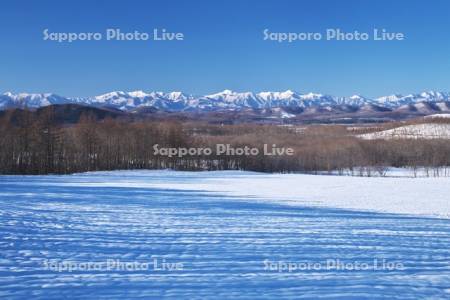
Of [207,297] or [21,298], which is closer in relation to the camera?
[21,298]

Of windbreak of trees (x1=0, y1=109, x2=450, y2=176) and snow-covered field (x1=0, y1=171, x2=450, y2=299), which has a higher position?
windbreak of trees (x1=0, y1=109, x2=450, y2=176)

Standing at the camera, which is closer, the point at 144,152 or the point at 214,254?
the point at 214,254

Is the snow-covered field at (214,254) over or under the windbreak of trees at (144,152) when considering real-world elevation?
under

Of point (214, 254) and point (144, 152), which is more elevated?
point (144, 152)

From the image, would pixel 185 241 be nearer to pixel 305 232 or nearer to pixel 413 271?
pixel 305 232

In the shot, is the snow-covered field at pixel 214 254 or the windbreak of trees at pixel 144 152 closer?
the snow-covered field at pixel 214 254

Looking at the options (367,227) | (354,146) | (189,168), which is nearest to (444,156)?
(354,146)

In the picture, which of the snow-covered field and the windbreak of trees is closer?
the snow-covered field

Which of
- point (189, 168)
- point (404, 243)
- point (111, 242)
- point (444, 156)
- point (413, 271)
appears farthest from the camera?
point (444, 156)
